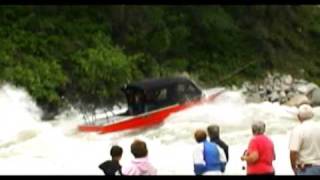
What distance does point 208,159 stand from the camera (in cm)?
924

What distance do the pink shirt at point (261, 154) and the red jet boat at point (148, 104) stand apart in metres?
14.6

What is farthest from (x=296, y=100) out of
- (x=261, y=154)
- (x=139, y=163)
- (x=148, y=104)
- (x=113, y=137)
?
(x=139, y=163)

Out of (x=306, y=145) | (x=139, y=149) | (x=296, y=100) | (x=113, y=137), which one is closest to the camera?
(x=139, y=149)

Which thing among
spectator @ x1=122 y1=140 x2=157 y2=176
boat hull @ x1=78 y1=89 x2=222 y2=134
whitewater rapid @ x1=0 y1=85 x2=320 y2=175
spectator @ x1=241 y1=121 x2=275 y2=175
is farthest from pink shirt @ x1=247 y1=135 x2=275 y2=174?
boat hull @ x1=78 y1=89 x2=222 y2=134

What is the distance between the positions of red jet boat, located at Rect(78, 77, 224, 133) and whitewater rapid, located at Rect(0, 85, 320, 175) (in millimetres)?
241

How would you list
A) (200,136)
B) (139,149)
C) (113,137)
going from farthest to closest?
1. (113,137)
2. (200,136)
3. (139,149)

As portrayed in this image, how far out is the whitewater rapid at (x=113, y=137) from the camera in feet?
Result: 60.0

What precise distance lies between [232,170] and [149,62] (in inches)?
759

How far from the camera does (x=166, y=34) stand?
3641 centimetres

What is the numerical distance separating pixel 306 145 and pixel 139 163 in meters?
1.89

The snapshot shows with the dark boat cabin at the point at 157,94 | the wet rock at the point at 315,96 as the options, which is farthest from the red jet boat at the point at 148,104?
the wet rock at the point at 315,96

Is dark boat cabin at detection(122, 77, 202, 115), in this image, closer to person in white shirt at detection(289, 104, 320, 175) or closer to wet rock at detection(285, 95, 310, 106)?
wet rock at detection(285, 95, 310, 106)

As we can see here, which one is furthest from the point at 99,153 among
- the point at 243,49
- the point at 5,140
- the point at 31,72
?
the point at 243,49

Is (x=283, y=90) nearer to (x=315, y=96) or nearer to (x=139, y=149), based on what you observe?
(x=315, y=96)
